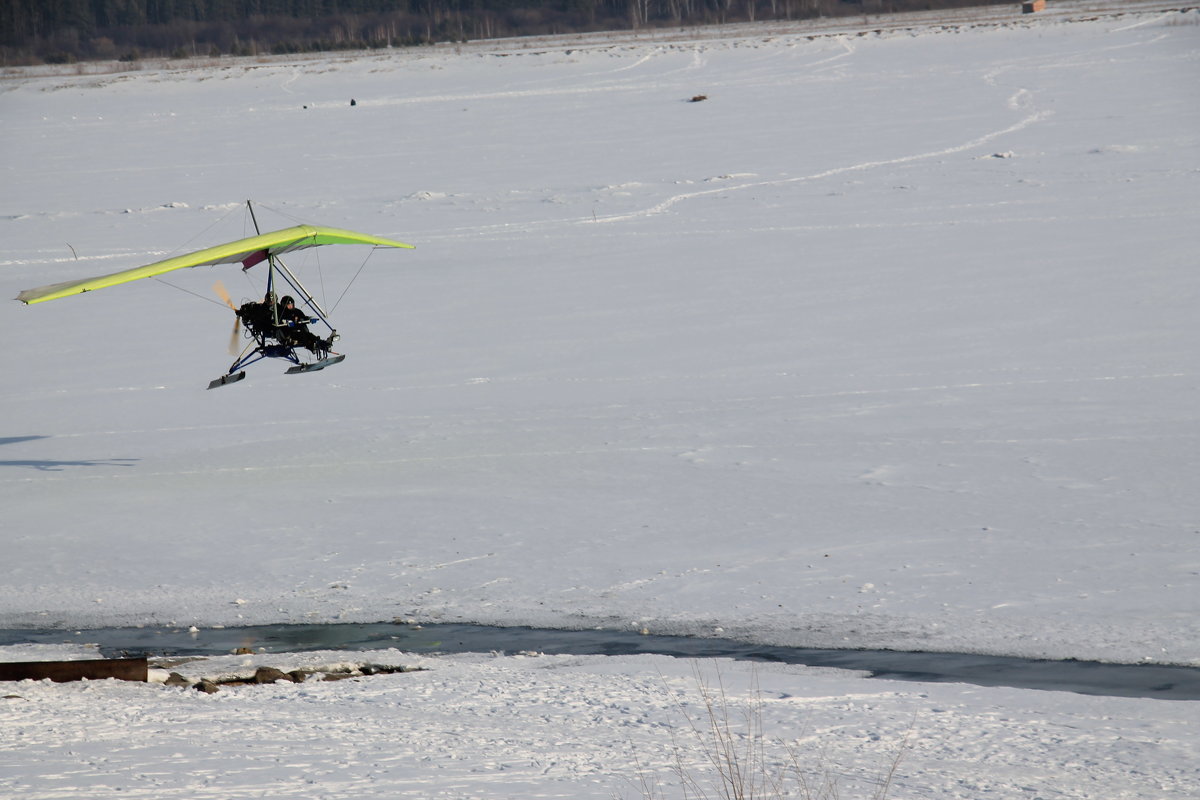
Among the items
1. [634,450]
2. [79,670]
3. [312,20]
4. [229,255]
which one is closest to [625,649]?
→ [79,670]

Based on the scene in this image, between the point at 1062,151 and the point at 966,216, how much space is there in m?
5.51

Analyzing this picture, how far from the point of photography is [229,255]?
41.8ft

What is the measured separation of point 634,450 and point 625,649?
13.6ft

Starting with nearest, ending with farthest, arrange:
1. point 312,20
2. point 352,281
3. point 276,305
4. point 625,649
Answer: point 625,649, point 276,305, point 352,281, point 312,20

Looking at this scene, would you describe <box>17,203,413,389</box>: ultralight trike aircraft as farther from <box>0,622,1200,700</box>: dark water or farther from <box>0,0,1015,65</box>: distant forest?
<box>0,0,1015,65</box>: distant forest

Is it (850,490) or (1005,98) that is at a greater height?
(1005,98)

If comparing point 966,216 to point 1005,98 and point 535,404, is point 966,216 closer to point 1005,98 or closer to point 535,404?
point 535,404

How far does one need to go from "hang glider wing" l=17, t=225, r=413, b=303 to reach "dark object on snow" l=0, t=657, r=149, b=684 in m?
3.94

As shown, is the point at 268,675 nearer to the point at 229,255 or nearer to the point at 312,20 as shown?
the point at 229,255

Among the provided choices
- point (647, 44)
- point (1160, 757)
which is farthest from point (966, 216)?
point (647, 44)

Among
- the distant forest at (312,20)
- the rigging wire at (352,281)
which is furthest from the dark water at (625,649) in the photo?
the distant forest at (312,20)

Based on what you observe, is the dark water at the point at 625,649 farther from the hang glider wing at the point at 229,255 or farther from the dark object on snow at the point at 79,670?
the hang glider wing at the point at 229,255

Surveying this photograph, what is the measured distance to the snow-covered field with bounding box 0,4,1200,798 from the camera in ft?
22.8

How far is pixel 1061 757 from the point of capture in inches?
253
